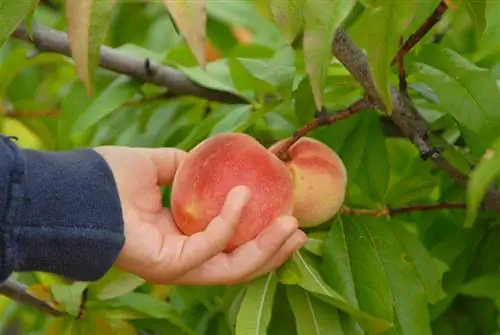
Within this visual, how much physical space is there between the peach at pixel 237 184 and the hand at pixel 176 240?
14 mm

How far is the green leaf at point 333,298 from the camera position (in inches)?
26.6

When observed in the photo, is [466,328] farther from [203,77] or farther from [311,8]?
[311,8]

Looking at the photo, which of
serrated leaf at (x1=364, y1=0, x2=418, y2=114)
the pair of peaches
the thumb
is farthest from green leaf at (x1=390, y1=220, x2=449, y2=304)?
serrated leaf at (x1=364, y1=0, x2=418, y2=114)

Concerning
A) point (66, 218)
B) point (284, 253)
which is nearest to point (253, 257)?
point (284, 253)

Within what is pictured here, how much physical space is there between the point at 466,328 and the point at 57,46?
0.54 meters

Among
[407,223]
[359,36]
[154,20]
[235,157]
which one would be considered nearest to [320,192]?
[235,157]

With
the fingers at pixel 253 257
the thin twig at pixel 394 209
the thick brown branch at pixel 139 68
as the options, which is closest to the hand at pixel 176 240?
the fingers at pixel 253 257

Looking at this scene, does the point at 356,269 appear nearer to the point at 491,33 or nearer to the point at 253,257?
the point at 253,257

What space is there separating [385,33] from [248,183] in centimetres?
22

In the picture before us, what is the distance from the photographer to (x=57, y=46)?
35.7 inches

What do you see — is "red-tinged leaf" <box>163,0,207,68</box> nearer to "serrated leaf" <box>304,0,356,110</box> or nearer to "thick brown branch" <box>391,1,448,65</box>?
"serrated leaf" <box>304,0,356,110</box>

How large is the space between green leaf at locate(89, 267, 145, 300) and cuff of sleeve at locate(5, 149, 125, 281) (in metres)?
0.16

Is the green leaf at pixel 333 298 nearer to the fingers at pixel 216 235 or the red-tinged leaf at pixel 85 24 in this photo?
the fingers at pixel 216 235

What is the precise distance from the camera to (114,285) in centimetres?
82
